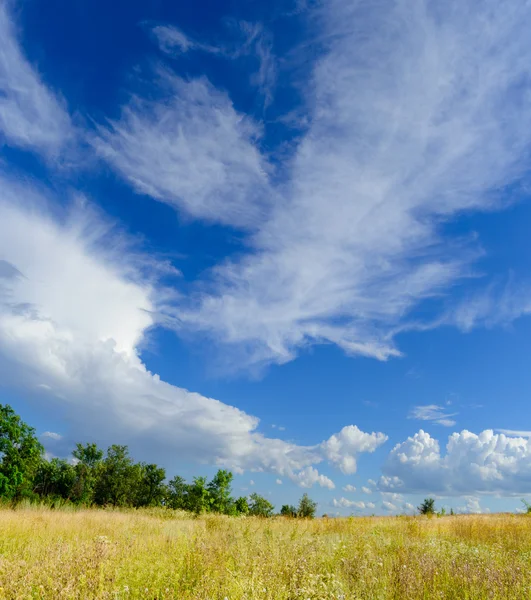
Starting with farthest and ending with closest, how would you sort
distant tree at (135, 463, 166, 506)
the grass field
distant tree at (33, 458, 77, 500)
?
1. distant tree at (135, 463, 166, 506)
2. distant tree at (33, 458, 77, 500)
3. the grass field

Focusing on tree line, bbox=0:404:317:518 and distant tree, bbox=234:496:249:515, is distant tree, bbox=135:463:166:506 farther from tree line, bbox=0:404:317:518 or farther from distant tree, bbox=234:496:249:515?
distant tree, bbox=234:496:249:515

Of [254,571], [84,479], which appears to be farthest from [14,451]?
[254,571]

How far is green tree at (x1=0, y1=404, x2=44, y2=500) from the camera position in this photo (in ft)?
153

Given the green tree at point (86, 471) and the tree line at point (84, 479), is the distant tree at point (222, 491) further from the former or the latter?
the green tree at point (86, 471)

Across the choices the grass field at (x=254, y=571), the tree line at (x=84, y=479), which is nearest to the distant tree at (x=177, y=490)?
the tree line at (x=84, y=479)

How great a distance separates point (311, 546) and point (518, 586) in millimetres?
4907

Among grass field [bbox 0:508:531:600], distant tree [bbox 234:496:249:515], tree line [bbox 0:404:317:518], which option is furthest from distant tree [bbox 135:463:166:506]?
grass field [bbox 0:508:531:600]

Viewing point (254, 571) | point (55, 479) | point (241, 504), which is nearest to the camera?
point (254, 571)

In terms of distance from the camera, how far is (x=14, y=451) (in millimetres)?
47469

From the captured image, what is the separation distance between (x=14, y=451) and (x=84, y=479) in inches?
692

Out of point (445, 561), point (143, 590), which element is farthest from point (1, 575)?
point (445, 561)

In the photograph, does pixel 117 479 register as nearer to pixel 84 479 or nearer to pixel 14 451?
pixel 84 479

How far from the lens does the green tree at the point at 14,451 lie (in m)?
46.7

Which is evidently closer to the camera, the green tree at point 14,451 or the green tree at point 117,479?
the green tree at point 14,451
